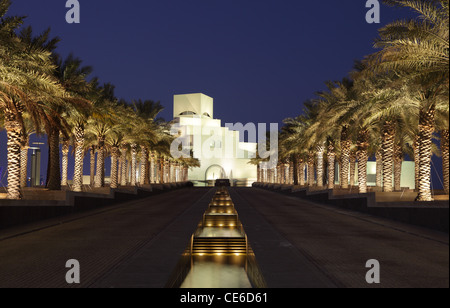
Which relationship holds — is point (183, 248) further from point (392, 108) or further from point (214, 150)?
point (214, 150)

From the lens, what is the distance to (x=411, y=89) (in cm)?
378

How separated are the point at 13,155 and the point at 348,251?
16021mm

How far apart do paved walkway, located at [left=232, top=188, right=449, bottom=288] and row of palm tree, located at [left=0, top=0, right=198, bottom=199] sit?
1055 cm

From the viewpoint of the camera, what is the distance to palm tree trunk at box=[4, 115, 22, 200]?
19312 mm

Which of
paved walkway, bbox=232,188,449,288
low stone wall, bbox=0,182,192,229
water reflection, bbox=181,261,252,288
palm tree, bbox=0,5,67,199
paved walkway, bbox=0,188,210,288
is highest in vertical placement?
palm tree, bbox=0,5,67,199

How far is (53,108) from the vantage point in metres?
24.9

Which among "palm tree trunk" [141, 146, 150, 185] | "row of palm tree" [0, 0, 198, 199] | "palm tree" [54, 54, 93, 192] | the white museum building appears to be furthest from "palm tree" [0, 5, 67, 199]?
the white museum building

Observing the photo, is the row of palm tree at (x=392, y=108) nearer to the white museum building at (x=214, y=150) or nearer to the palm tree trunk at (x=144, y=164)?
the palm tree trunk at (x=144, y=164)

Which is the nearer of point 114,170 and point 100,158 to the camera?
point 100,158

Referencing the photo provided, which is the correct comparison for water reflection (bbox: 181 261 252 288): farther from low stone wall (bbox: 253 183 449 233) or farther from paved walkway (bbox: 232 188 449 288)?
low stone wall (bbox: 253 183 449 233)

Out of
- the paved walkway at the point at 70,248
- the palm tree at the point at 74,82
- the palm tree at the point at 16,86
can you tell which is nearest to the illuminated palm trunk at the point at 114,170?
the palm tree at the point at 74,82

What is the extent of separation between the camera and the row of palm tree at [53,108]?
16672 millimetres

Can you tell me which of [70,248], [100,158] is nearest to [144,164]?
[100,158]
